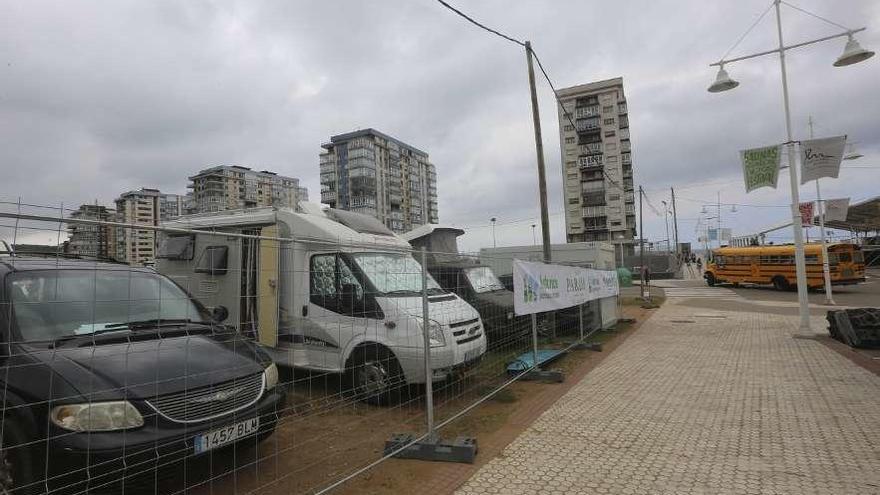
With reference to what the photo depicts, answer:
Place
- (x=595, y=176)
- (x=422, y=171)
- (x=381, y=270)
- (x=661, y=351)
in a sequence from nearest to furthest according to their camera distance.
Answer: (x=381, y=270) → (x=661, y=351) → (x=595, y=176) → (x=422, y=171)

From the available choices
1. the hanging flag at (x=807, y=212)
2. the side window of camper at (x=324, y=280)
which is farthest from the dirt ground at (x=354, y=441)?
the hanging flag at (x=807, y=212)

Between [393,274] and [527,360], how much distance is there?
2905 mm

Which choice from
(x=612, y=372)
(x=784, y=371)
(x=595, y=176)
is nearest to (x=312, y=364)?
(x=612, y=372)

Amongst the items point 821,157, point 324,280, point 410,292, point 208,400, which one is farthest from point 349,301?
point 821,157

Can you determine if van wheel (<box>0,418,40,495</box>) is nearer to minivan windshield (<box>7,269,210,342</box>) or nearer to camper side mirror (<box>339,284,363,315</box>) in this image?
minivan windshield (<box>7,269,210,342</box>)

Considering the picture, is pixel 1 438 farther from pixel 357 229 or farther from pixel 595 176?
pixel 595 176

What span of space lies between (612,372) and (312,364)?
510 cm

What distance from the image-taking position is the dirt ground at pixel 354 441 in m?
3.88

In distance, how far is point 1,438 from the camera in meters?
2.61

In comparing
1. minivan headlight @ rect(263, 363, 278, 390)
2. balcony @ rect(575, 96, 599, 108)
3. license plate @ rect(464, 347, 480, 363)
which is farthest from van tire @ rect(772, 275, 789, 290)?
balcony @ rect(575, 96, 599, 108)

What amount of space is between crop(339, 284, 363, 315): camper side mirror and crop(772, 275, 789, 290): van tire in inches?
1180

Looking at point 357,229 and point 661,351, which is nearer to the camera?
point 357,229

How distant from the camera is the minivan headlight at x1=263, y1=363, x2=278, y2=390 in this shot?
12.9 ft

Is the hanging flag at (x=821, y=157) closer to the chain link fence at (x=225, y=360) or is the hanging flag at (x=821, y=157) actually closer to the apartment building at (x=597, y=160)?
the chain link fence at (x=225, y=360)
